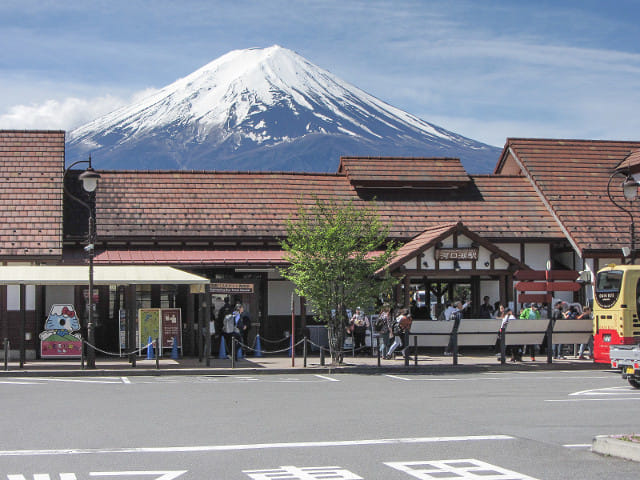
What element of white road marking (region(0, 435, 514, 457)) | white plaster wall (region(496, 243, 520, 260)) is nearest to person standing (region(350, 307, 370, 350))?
white plaster wall (region(496, 243, 520, 260))

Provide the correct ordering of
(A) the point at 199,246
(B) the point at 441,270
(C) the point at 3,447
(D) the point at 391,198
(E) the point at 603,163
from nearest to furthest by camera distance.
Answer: (C) the point at 3,447
(B) the point at 441,270
(A) the point at 199,246
(D) the point at 391,198
(E) the point at 603,163

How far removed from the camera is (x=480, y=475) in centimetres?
870

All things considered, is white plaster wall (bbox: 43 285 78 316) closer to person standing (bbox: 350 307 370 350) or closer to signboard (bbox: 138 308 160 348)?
signboard (bbox: 138 308 160 348)

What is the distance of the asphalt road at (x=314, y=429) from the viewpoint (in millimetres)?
9102

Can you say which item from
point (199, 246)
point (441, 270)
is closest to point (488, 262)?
point (441, 270)

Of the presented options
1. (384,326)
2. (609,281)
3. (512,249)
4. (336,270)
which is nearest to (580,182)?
(512,249)

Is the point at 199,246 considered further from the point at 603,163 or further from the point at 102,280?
the point at 603,163

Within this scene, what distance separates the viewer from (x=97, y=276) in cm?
2416

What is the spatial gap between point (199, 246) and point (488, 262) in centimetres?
954

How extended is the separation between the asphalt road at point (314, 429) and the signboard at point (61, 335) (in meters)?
5.50

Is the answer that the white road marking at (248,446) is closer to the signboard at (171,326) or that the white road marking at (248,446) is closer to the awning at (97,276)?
the awning at (97,276)

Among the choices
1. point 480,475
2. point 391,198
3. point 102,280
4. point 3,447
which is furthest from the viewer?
point 391,198

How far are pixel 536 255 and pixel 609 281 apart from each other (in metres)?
10.1

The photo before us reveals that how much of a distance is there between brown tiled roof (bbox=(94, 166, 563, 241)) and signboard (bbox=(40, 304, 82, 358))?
389cm
